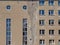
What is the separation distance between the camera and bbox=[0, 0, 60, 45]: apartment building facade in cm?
3806

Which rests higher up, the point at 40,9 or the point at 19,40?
the point at 40,9

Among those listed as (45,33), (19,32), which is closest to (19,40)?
(19,32)

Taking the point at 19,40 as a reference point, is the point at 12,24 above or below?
above

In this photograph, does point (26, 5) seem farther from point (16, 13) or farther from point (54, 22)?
point (54, 22)

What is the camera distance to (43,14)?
38469 mm

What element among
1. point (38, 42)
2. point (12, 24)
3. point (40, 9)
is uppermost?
point (40, 9)

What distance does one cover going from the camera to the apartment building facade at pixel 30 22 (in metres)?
38.1

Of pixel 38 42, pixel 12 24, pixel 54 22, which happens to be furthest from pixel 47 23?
pixel 12 24

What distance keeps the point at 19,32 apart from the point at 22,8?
164 inches

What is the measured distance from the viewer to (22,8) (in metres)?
39.2

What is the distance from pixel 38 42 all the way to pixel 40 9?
557cm

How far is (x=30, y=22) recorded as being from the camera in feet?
128

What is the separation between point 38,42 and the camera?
3806 centimetres

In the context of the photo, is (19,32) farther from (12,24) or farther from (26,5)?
(26,5)
